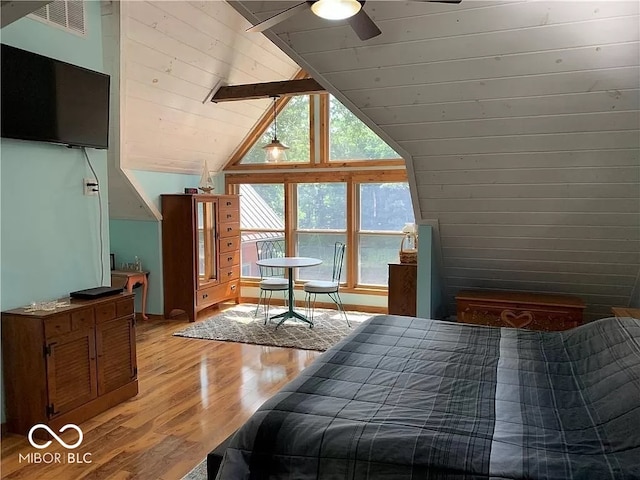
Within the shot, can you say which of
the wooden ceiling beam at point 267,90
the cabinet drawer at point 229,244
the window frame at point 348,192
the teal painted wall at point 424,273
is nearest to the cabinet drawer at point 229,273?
the cabinet drawer at point 229,244

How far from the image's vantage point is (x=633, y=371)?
1899 millimetres

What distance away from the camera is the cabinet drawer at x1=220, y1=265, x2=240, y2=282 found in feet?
20.5

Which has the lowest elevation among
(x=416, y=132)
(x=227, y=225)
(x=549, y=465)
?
(x=549, y=465)

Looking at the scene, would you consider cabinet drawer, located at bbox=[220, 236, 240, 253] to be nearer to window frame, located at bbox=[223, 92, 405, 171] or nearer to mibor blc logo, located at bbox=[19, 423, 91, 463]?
window frame, located at bbox=[223, 92, 405, 171]

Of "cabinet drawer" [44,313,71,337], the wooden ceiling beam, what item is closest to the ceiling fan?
"cabinet drawer" [44,313,71,337]

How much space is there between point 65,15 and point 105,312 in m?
2.00

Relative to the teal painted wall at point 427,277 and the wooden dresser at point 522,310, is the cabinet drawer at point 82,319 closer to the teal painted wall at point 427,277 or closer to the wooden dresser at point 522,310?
the teal painted wall at point 427,277

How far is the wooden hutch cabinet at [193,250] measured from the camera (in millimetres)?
5680

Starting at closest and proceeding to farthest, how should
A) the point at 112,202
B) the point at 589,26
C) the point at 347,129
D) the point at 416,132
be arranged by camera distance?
1. the point at 589,26
2. the point at 416,132
3. the point at 112,202
4. the point at 347,129

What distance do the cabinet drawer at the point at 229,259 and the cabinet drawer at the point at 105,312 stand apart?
2887 mm

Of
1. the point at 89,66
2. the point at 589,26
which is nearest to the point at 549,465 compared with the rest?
the point at 589,26

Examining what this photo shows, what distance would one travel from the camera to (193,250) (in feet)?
18.6

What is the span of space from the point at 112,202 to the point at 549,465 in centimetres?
545

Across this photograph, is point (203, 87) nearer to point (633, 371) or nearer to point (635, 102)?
point (635, 102)
